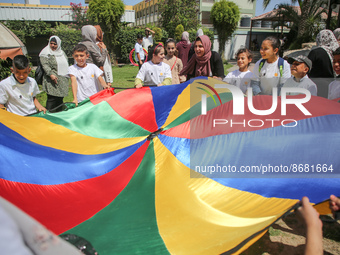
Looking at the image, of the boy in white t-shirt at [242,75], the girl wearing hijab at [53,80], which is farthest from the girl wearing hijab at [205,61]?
the girl wearing hijab at [53,80]

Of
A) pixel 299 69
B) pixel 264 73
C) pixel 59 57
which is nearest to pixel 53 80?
pixel 59 57

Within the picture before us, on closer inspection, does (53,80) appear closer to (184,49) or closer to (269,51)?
(184,49)

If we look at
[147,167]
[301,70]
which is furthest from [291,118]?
[147,167]

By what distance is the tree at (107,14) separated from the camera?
50.2 feet

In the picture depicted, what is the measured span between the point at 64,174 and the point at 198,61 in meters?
2.82

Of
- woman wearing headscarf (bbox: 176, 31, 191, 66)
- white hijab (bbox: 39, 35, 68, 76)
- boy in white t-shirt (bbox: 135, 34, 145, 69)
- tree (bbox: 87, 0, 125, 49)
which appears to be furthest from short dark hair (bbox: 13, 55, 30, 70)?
tree (bbox: 87, 0, 125, 49)

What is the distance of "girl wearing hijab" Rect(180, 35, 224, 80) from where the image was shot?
4.19 metres

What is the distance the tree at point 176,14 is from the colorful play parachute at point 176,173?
56.8 feet

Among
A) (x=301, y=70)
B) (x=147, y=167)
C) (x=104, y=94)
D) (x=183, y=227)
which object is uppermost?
(x=301, y=70)

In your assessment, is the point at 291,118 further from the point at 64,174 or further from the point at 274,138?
the point at 64,174

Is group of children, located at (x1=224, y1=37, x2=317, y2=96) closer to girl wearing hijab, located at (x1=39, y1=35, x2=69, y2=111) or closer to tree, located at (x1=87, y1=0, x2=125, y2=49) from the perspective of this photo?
girl wearing hijab, located at (x1=39, y1=35, x2=69, y2=111)

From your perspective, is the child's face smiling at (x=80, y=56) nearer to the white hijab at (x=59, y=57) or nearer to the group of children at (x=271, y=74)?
the white hijab at (x=59, y=57)

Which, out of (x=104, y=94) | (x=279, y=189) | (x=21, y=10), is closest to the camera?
(x=279, y=189)

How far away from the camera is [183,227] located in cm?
183
